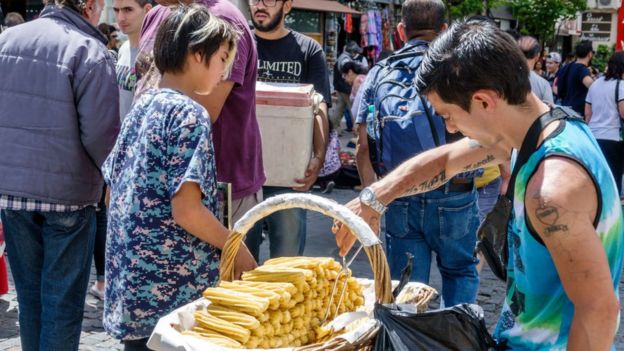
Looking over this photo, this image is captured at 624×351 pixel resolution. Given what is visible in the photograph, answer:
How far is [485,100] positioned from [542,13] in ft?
87.2

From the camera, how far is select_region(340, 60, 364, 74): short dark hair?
14.9m

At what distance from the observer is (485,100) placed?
1817 mm

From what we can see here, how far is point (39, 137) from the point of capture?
3.49 metres

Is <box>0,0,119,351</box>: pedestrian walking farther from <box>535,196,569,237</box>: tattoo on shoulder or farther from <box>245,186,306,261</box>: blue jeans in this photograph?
<box>535,196,569,237</box>: tattoo on shoulder

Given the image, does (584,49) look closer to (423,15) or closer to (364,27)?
(423,15)

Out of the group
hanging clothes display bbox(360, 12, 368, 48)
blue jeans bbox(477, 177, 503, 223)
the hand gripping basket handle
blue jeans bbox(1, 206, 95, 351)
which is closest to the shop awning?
hanging clothes display bbox(360, 12, 368, 48)

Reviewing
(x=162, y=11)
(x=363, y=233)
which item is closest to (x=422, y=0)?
(x=162, y=11)

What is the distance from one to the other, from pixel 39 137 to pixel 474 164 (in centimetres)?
198

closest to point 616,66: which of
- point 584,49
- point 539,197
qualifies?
point 584,49

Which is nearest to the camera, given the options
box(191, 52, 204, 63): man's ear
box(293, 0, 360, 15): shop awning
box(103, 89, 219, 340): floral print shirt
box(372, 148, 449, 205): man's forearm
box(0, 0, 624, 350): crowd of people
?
box(0, 0, 624, 350): crowd of people

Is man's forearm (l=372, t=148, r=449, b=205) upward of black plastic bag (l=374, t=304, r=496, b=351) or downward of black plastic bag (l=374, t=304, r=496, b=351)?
upward

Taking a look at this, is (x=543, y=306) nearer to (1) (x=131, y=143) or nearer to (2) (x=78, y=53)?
(1) (x=131, y=143)

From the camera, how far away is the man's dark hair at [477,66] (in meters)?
1.80

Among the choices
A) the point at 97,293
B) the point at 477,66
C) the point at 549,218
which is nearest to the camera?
the point at 549,218
